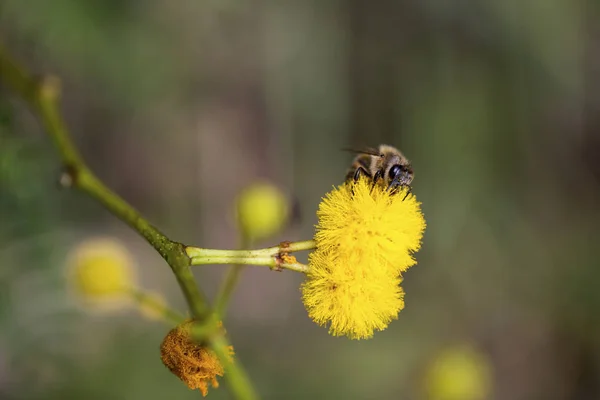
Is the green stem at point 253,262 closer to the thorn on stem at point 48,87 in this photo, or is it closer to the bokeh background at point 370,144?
the thorn on stem at point 48,87

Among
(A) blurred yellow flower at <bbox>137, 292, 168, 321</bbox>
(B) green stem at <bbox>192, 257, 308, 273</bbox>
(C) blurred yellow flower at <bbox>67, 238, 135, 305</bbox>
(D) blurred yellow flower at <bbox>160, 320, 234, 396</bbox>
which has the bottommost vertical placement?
(C) blurred yellow flower at <bbox>67, 238, 135, 305</bbox>

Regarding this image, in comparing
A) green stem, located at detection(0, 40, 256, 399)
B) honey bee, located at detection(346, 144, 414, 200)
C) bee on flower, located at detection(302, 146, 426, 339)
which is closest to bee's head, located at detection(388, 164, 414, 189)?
honey bee, located at detection(346, 144, 414, 200)

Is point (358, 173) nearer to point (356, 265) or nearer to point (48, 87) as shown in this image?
point (356, 265)

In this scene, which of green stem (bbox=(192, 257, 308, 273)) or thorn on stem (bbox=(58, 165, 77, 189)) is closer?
green stem (bbox=(192, 257, 308, 273))

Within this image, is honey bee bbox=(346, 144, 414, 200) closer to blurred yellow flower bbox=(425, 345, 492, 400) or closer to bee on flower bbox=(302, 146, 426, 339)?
bee on flower bbox=(302, 146, 426, 339)

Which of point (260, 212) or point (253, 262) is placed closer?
point (253, 262)

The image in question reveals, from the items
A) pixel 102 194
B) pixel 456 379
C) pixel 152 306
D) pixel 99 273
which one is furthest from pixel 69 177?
pixel 456 379

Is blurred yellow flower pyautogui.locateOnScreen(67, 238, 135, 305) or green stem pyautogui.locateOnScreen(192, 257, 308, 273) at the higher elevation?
green stem pyautogui.locateOnScreen(192, 257, 308, 273)
